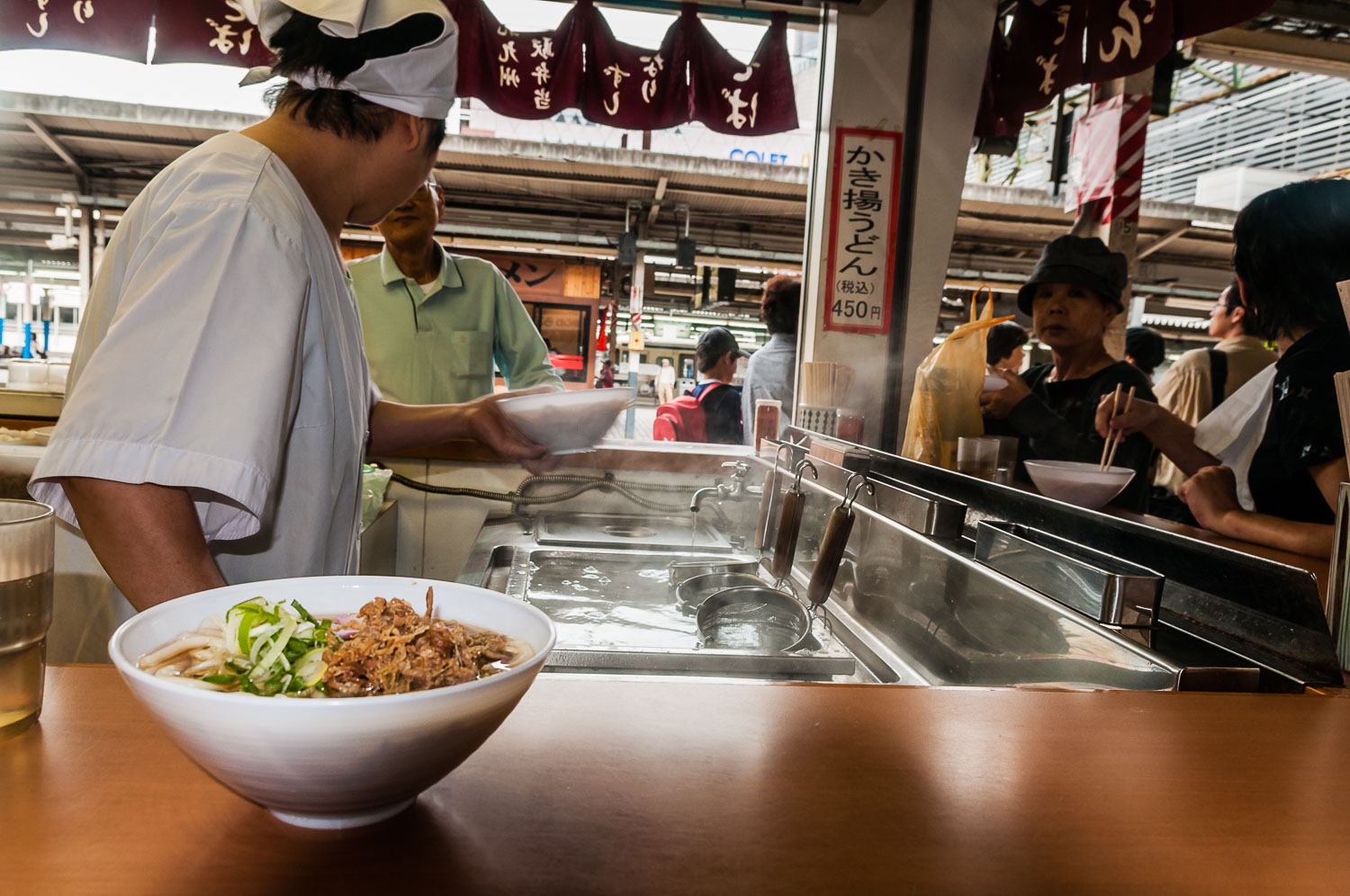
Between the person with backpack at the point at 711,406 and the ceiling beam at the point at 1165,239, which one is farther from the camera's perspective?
the ceiling beam at the point at 1165,239

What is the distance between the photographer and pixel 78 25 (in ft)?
11.2

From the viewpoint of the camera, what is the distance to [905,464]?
5.59 ft

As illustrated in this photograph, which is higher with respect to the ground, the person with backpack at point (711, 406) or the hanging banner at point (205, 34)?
the hanging banner at point (205, 34)

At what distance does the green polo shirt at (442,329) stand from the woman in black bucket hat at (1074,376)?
1.85 metres

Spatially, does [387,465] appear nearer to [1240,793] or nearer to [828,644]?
[828,644]

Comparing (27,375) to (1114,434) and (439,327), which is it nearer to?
(439,327)

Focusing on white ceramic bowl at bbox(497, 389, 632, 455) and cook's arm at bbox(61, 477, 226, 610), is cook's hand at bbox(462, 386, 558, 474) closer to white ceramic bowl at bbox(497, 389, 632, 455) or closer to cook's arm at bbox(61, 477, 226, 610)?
white ceramic bowl at bbox(497, 389, 632, 455)

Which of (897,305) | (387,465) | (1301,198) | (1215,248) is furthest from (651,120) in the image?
(1215,248)

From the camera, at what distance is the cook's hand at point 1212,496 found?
5.94 ft

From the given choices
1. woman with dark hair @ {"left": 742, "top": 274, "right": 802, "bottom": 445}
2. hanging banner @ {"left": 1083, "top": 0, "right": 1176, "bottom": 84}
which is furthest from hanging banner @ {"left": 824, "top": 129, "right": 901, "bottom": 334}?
hanging banner @ {"left": 1083, "top": 0, "right": 1176, "bottom": 84}

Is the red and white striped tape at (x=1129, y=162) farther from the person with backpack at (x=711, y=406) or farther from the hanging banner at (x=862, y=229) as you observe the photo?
the person with backpack at (x=711, y=406)

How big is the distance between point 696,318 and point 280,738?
50.8ft

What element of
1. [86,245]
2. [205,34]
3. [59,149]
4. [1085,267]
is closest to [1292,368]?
[1085,267]

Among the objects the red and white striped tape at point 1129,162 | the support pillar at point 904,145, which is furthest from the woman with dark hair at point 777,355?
the red and white striped tape at point 1129,162
